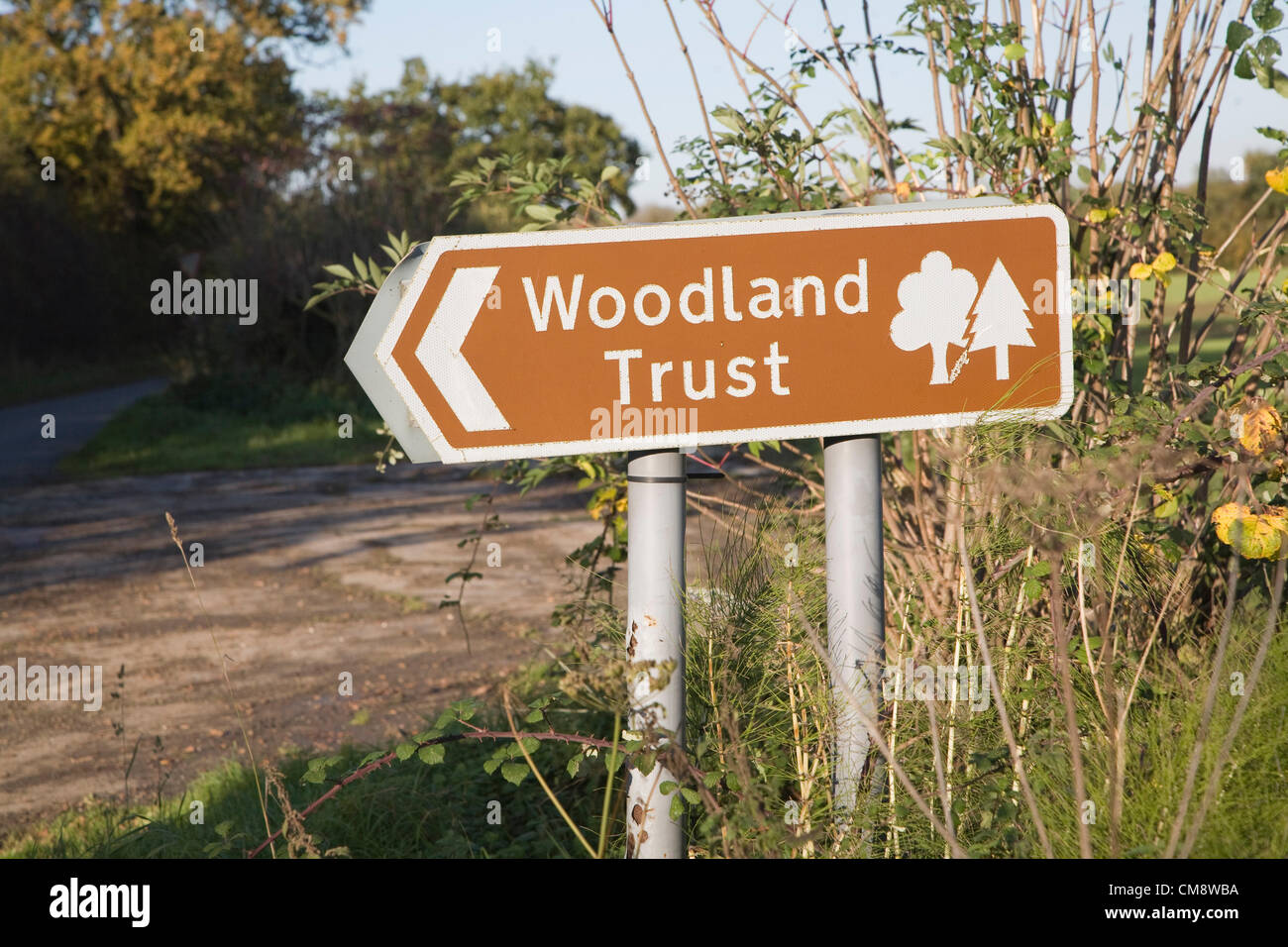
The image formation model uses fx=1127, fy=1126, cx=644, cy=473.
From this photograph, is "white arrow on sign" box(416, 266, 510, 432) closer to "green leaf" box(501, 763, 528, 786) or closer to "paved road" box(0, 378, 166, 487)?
"green leaf" box(501, 763, 528, 786)

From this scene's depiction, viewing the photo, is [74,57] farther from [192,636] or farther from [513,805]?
[513,805]

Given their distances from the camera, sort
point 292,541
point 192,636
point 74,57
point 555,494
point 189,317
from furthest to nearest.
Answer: point 74,57, point 189,317, point 555,494, point 292,541, point 192,636

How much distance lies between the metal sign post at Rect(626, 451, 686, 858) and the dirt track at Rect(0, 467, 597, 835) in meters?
0.91

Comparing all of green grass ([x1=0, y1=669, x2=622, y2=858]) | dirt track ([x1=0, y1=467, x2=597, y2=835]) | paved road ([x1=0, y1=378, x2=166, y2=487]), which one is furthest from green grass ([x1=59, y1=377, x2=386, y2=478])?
green grass ([x1=0, y1=669, x2=622, y2=858])

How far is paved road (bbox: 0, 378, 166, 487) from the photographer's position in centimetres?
1217

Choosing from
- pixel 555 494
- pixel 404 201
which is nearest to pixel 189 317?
pixel 404 201

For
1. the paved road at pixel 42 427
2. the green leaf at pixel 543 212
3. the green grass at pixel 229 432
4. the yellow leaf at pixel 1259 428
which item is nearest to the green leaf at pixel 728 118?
the green leaf at pixel 543 212

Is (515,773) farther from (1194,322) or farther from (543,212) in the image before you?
(1194,322)

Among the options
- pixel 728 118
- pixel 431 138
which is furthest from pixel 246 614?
pixel 431 138

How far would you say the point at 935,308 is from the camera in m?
1.94

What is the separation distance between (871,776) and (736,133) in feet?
5.62

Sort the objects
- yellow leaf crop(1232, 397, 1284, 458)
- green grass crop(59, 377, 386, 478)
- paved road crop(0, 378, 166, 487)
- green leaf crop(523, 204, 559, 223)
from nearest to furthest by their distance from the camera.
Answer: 1. yellow leaf crop(1232, 397, 1284, 458)
2. green leaf crop(523, 204, 559, 223)
3. paved road crop(0, 378, 166, 487)
4. green grass crop(59, 377, 386, 478)
